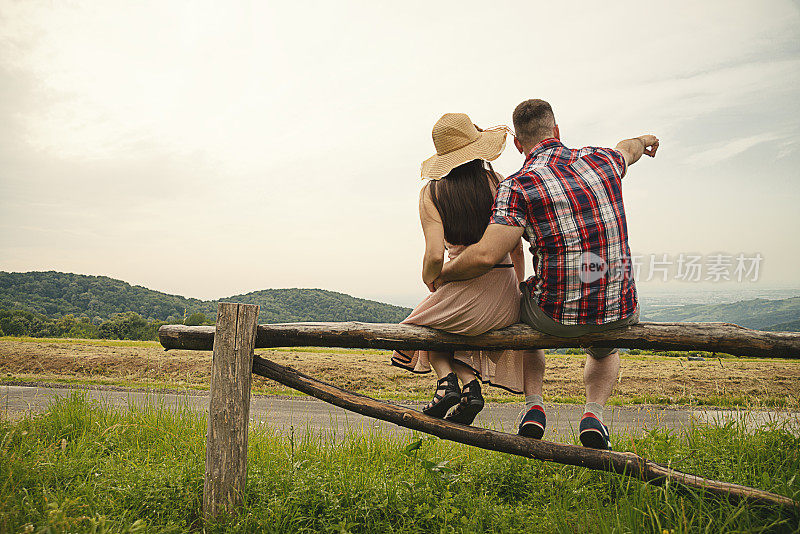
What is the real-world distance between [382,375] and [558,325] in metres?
9.93

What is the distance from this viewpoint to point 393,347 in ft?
11.3

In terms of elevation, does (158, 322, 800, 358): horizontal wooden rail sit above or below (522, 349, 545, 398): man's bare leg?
above

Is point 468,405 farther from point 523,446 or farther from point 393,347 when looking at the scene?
point 393,347

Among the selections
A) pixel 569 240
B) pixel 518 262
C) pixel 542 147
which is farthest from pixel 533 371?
pixel 542 147

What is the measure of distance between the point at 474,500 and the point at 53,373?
612 inches

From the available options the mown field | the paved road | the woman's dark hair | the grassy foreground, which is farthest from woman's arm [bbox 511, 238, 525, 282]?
the mown field

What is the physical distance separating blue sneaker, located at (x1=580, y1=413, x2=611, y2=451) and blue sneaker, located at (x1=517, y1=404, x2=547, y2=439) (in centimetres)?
28

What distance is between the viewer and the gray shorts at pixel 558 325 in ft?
10.5

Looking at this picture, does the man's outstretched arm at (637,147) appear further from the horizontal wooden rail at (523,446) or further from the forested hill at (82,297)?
the forested hill at (82,297)

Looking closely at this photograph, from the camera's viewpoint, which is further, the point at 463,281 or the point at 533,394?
the point at 533,394

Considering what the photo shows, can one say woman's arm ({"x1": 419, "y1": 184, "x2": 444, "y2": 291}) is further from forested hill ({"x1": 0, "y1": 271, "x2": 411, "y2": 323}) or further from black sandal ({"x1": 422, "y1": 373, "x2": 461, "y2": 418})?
forested hill ({"x1": 0, "y1": 271, "x2": 411, "y2": 323})

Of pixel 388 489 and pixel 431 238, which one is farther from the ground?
pixel 431 238

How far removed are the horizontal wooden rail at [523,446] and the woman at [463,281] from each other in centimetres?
12

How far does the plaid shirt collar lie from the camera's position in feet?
10.8
